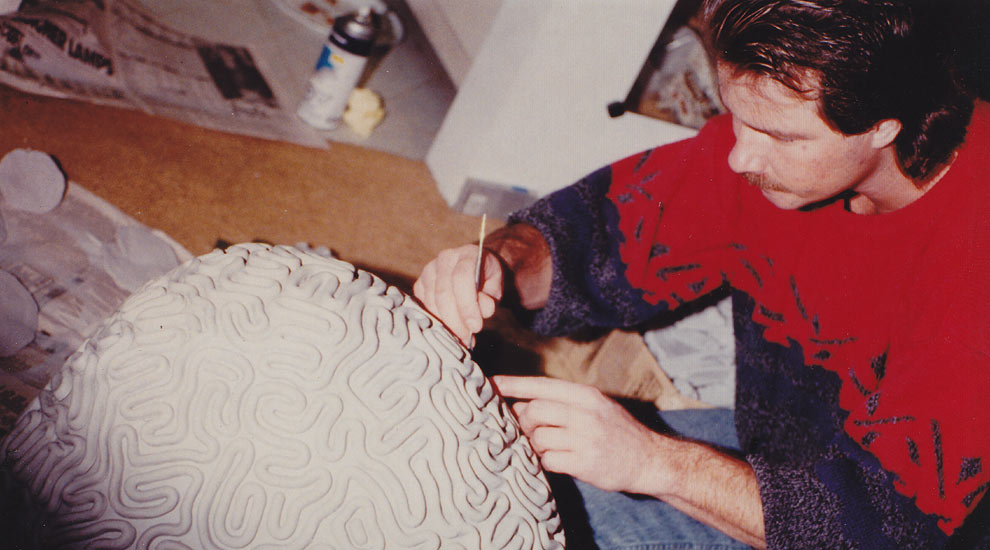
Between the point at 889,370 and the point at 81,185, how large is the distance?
67.9 inches

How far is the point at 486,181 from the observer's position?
193 centimetres

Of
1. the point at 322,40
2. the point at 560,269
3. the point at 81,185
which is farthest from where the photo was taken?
the point at 322,40

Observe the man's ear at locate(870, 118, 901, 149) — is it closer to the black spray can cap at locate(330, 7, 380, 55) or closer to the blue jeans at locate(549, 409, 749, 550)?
the blue jeans at locate(549, 409, 749, 550)

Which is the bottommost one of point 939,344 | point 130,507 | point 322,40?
point 322,40

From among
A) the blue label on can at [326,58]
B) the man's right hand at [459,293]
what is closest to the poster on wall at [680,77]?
the blue label on can at [326,58]

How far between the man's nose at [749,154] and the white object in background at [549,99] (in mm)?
843

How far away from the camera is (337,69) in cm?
185

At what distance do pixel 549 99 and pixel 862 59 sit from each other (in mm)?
1066

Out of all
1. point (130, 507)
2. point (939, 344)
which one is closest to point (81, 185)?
point (130, 507)

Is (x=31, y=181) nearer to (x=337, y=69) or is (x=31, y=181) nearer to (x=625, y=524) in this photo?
(x=337, y=69)

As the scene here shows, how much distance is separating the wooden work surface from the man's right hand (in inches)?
26.6

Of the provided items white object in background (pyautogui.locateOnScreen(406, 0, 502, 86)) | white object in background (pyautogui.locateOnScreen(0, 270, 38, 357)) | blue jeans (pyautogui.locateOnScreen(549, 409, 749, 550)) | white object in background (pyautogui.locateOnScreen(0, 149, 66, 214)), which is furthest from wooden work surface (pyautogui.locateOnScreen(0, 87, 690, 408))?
white object in background (pyautogui.locateOnScreen(406, 0, 502, 86))

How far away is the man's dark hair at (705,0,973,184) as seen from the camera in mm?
798

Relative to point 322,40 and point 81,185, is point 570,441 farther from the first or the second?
point 322,40
